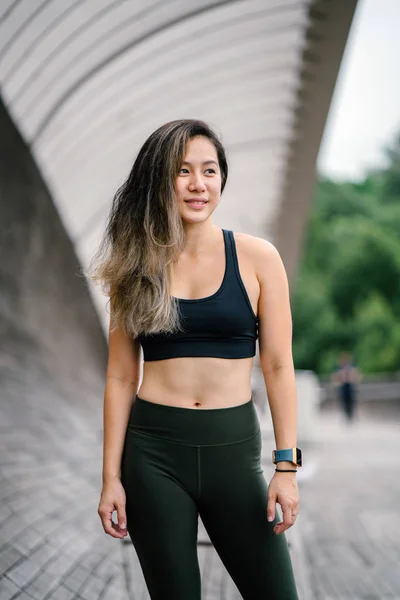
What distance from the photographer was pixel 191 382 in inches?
109

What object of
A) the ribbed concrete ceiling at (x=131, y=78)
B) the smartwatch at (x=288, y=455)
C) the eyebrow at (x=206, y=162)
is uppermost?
the ribbed concrete ceiling at (x=131, y=78)

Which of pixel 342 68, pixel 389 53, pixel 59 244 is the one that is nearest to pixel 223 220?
pixel 59 244

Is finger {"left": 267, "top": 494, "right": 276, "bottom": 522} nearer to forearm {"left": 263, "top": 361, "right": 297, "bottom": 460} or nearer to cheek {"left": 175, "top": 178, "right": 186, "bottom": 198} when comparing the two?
forearm {"left": 263, "top": 361, "right": 297, "bottom": 460}

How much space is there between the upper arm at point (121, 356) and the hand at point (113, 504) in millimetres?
334

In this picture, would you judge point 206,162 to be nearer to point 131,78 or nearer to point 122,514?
point 122,514

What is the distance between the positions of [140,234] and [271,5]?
26.7ft

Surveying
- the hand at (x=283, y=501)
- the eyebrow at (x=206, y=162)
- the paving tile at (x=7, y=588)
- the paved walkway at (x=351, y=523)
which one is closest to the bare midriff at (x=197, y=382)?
the hand at (x=283, y=501)

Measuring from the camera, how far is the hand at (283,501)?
2715 mm

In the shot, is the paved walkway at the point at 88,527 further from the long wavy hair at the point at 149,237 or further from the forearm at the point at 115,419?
the long wavy hair at the point at 149,237

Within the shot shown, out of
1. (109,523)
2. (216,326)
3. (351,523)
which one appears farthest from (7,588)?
(351,523)

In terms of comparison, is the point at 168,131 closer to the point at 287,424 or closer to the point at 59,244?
the point at 287,424

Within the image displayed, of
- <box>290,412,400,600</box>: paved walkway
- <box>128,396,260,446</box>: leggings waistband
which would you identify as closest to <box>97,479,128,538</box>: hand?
<box>128,396,260,446</box>: leggings waistband

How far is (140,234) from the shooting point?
2904mm

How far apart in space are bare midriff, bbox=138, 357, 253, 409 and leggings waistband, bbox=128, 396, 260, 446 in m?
0.02
